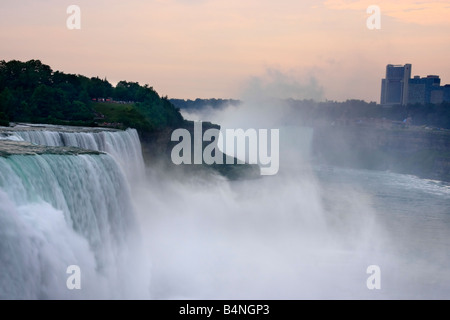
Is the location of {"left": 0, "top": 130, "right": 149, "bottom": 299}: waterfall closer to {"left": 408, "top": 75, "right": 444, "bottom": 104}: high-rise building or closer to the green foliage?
the green foliage

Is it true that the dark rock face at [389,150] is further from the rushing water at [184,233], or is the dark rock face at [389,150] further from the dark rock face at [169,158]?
the rushing water at [184,233]

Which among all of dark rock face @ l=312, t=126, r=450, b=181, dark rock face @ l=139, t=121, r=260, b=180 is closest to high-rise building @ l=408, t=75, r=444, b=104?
Result: dark rock face @ l=312, t=126, r=450, b=181

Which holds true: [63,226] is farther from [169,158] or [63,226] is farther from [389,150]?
[389,150]

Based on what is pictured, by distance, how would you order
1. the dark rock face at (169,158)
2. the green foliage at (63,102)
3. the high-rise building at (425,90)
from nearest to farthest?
the green foliage at (63,102) < the dark rock face at (169,158) < the high-rise building at (425,90)

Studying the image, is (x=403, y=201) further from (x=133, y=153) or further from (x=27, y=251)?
(x=27, y=251)

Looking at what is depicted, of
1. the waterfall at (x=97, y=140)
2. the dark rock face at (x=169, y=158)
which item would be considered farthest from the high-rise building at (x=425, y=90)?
the waterfall at (x=97, y=140)
